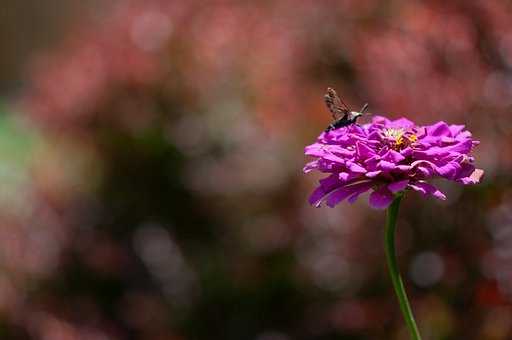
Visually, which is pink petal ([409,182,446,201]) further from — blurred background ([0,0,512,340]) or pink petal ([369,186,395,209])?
blurred background ([0,0,512,340])

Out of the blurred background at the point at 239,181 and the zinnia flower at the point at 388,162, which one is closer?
the zinnia flower at the point at 388,162

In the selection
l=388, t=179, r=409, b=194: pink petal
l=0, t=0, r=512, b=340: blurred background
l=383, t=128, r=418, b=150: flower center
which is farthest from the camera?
l=0, t=0, r=512, b=340: blurred background

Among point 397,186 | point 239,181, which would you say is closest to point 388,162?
point 397,186

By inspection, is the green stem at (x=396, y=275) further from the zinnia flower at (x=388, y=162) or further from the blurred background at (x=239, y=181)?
the blurred background at (x=239, y=181)

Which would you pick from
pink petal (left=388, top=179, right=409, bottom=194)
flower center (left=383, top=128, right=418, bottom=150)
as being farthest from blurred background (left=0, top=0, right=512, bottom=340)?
pink petal (left=388, top=179, right=409, bottom=194)

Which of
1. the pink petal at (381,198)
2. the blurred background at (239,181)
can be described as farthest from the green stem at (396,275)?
the blurred background at (239,181)

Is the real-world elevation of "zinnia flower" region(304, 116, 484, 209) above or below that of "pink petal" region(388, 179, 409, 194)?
above

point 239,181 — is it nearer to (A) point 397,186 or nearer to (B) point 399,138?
(B) point 399,138
